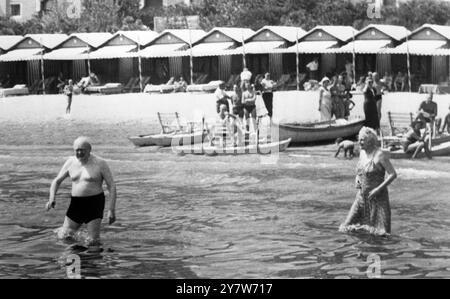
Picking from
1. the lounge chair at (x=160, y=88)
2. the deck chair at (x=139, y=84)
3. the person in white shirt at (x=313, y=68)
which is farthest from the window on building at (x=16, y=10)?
the person in white shirt at (x=313, y=68)

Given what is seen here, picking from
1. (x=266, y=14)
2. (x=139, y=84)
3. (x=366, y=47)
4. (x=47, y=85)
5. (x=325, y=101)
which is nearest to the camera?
(x=325, y=101)

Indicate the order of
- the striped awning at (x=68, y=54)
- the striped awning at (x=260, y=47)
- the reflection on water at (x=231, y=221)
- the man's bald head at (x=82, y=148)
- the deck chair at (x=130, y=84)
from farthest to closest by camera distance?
the deck chair at (x=130, y=84)
the striped awning at (x=260, y=47)
the striped awning at (x=68, y=54)
the reflection on water at (x=231, y=221)
the man's bald head at (x=82, y=148)

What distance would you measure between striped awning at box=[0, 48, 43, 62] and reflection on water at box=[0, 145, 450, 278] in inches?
221

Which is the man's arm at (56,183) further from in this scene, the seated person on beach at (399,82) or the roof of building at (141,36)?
the seated person on beach at (399,82)

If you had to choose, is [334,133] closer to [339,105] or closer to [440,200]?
[339,105]

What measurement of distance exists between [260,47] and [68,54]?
22.7 feet

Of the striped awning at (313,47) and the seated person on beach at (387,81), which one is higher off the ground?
the striped awning at (313,47)

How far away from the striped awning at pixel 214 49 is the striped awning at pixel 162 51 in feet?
1.20

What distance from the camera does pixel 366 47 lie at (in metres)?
29.9

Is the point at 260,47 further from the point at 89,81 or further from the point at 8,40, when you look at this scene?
the point at 8,40

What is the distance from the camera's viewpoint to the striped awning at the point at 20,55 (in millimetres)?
23516

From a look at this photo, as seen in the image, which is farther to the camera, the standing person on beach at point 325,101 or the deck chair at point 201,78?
the deck chair at point 201,78

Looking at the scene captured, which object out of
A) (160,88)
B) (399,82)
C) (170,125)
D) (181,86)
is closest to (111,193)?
(170,125)
